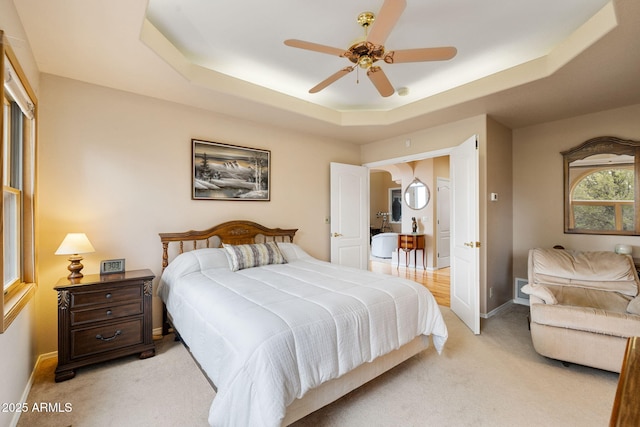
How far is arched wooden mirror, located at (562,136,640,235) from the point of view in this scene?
3.42 meters

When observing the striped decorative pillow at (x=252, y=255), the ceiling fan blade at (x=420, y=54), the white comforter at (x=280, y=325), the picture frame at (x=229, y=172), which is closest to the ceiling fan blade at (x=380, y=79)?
the ceiling fan blade at (x=420, y=54)

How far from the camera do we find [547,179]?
13.3 ft

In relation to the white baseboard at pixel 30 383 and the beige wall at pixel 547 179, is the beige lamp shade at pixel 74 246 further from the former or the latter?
the beige wall at pixel 547 179

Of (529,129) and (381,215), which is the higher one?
(529,129)

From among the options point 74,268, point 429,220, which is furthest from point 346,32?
point 429,220

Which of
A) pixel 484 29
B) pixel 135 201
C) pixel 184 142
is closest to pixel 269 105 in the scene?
pixel 184 142

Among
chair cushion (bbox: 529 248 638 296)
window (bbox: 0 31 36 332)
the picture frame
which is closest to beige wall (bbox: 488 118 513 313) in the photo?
chair cushion (bbox: 529 248 638 296)

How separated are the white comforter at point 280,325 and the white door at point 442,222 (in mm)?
4440

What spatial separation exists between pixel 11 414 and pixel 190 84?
2.80 m

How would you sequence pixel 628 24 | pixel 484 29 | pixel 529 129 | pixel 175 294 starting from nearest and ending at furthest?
pixel 628 24
pixel 484 29
pixel 175 294
pixel 529 129

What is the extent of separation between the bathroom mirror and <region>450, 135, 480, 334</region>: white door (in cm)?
290

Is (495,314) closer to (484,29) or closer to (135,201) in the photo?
(484,29)

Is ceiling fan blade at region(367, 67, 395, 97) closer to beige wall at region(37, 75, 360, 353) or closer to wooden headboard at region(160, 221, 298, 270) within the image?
beige wall at region(37, 75, 360, 353)

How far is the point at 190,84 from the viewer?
2.88 meters
